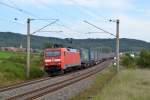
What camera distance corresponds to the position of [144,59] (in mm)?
93500

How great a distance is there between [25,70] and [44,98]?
23.1 m

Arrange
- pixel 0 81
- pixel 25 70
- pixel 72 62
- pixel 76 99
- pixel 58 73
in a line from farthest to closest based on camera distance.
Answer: pixel 72 62, pixel 58 73, pixel 25 70, pixel 0 81, pixel 76 99

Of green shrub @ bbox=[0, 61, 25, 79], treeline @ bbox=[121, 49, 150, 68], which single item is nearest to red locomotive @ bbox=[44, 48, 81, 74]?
green shrub @ bbox=[0, 61, 25, 79]

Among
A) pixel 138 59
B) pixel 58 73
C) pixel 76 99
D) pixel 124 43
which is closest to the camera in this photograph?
pixel 76 99

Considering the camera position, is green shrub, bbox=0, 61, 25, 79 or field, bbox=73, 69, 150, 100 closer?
field, bbox=73, 69, 150, 100

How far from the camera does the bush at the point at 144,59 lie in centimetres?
9238

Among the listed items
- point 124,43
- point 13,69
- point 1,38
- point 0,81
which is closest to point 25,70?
point 13,69

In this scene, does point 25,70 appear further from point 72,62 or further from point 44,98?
point 44,98

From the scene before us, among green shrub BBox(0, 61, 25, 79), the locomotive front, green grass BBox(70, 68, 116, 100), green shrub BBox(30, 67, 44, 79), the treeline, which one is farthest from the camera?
the treeline

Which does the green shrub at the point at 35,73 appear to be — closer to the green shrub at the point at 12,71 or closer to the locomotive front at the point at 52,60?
the locomotive front at the point at 52,60

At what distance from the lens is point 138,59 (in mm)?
95562

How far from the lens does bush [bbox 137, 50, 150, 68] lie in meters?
92.4

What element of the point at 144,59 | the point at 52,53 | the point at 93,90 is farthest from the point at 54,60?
the point at 144,59

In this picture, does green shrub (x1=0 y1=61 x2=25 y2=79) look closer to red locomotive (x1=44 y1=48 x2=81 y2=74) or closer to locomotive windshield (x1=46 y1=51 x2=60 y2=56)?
red locomotive (x1=44 y1=48 x2=81 y2=74)
